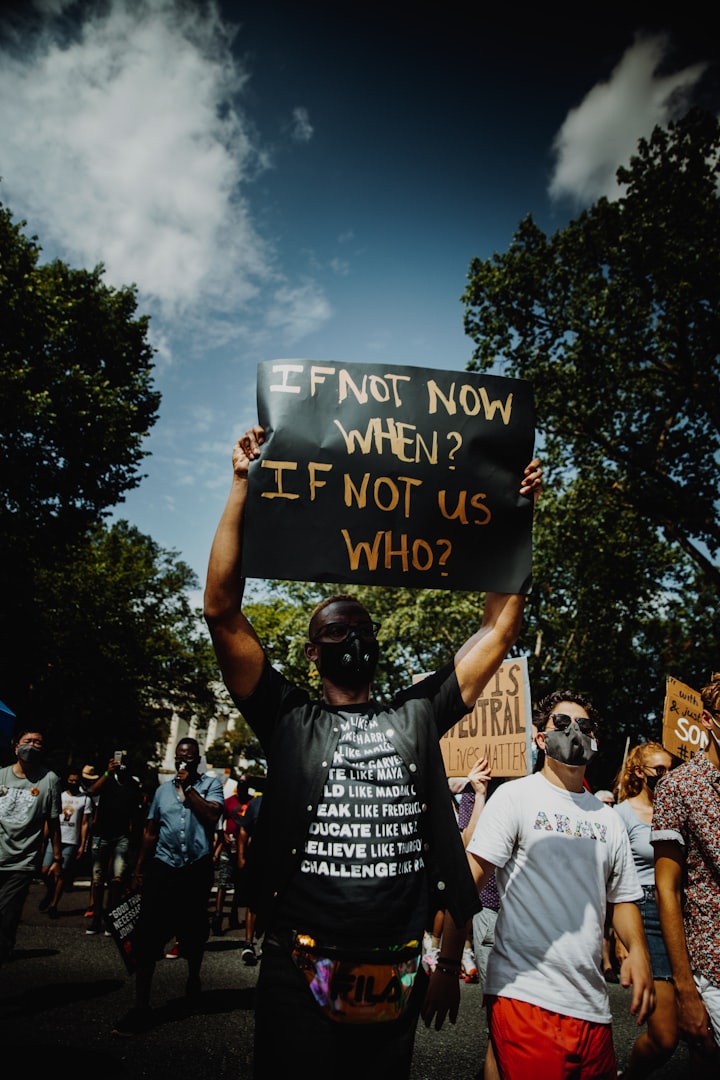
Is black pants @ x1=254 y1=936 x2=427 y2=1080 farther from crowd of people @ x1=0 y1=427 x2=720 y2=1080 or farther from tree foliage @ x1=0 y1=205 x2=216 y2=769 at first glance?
tree foliage @ x1=0 y1=205 x2=216 y2=769

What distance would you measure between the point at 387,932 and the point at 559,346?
14.8m

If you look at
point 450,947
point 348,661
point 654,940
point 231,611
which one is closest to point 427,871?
point 450,947

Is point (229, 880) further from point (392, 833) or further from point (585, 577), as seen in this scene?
point (585, 577)

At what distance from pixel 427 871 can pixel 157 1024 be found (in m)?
4.18

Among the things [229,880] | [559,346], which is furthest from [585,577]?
[229,880]

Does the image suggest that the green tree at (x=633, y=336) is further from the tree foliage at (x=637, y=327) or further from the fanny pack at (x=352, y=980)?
the fanny pack at (x=352, y=980)

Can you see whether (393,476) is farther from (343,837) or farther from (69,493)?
(69,493)

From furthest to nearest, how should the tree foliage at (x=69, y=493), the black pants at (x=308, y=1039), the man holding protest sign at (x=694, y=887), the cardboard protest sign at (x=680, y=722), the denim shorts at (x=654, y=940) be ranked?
the tree foliage at (x=69, y=493) → the cardboard protest sign at (x=680, y=722) → the denim shorts at (x=654, y=940) → the man holding protest sign at (x=694, y=887) → the black pants at (x=308, y=1039)

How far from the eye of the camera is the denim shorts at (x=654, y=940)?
13.0 feet

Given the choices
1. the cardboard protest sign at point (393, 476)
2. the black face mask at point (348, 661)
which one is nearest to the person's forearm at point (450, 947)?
the black face mask at point (348, 661)

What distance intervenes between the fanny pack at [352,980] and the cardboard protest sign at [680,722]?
21.0ft

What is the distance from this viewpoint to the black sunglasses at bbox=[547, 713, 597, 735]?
119 inches

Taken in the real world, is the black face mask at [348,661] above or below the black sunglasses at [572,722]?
above

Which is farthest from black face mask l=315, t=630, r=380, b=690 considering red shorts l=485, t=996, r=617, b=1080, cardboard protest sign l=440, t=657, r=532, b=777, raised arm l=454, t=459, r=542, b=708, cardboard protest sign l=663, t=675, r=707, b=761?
cardboard protest sign l=663, t=675, r=707, b=761
